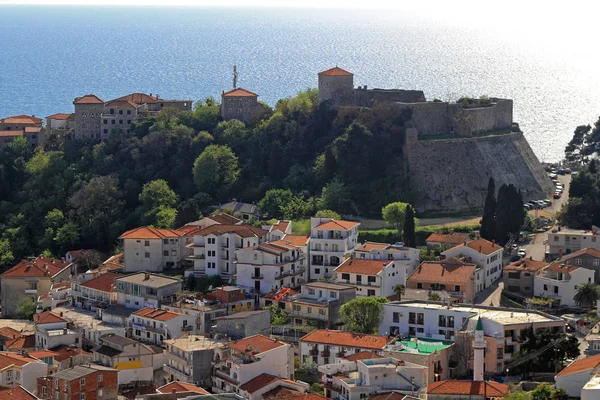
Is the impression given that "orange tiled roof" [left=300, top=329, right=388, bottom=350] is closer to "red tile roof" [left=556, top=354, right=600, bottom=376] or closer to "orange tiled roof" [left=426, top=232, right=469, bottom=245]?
"red tile roof" [left=556, top=354, right=600, bottom=376]

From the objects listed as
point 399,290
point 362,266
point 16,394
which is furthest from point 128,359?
point 399,290

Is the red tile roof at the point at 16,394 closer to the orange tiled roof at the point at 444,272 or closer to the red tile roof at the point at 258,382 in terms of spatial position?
the red tile roof at the point at 258,382

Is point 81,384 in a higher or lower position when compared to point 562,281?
lower

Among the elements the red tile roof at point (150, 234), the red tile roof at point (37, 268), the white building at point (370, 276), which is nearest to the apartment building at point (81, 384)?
the white building at point (370, 276)

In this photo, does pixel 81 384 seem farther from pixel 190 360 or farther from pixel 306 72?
pixel 306 72

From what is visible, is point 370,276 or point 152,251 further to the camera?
point 152,251

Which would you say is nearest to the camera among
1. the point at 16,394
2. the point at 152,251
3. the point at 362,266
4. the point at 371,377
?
the point at 16,394

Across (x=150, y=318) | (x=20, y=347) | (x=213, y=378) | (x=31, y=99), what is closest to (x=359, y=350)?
(x=213, y=378)
